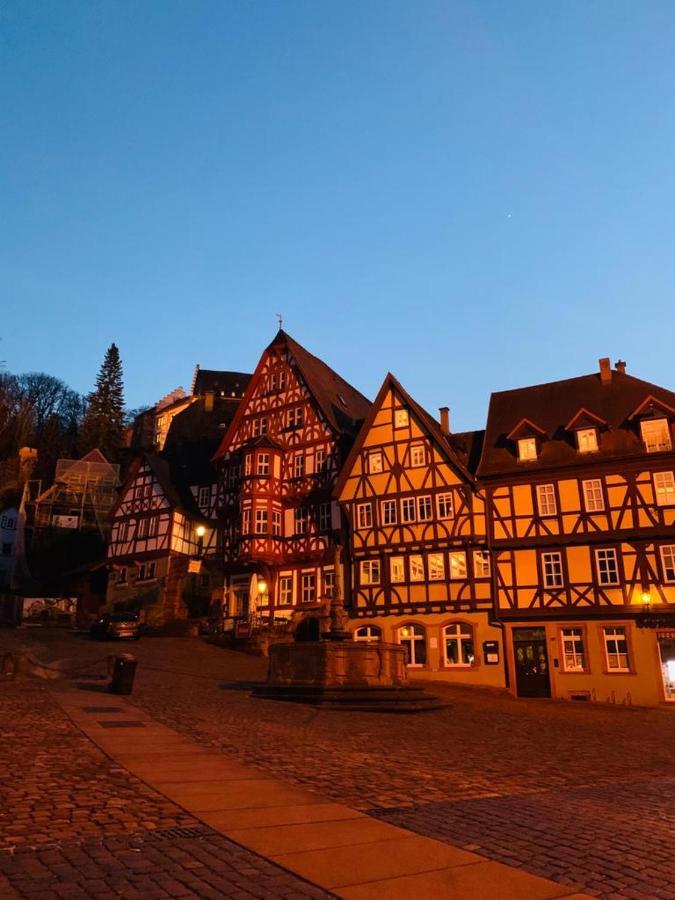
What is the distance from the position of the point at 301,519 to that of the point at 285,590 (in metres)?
4.30

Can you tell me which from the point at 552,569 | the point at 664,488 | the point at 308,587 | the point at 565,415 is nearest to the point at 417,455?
the point at 565,415

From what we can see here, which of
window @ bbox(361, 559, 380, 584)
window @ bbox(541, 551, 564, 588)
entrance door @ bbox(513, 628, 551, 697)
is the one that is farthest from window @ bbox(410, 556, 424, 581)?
window @ bbox(541, 551, 564, 588)

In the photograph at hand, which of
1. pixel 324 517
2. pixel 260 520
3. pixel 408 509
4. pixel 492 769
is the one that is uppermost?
pixel 324 517

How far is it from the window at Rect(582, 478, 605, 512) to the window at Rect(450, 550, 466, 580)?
6307mm

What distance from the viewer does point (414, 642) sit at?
116 feet

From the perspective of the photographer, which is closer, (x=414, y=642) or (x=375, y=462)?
(x=414, y=642)

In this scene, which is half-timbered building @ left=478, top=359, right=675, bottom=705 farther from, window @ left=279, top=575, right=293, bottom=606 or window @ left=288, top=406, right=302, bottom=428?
window @ left=288, top=406, right=302, bottom=428

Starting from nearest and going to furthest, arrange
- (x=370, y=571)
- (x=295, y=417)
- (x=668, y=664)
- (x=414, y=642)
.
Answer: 1. (x=668, y=664)
2. (x=414, y=642)
3. (x=370, y=571)
4. (x=295, y=417)

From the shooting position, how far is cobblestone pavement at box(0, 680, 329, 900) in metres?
5.04

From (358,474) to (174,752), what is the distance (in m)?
28.6

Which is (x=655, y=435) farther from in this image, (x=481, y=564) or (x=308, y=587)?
(x=308, y=587)

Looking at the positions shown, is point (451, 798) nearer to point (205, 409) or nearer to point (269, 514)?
Result: point (269, 514)

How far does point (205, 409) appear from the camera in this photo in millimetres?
63406

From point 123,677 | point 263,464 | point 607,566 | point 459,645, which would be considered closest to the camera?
point 123,677
